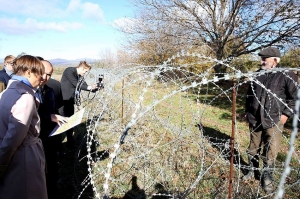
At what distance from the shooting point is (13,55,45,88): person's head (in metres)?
1.75

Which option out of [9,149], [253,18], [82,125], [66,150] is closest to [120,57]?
[253,18]

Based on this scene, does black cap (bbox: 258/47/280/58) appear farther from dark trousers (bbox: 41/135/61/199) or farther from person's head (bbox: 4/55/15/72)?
person's head (bbox: 4/55/15/72)

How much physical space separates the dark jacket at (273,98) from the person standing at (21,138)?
106 inches

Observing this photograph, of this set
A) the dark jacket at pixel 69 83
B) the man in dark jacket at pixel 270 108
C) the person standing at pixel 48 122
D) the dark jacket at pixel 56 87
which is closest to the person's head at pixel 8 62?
the dark jacket at pixel 56 87

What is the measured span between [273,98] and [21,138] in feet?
10.3

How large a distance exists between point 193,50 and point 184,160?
10172 mm

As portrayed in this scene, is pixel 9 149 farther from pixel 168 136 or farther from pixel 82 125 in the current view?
pixel 82 125

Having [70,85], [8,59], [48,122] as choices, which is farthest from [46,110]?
[70,85]

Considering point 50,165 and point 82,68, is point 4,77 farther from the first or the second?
point 50,165

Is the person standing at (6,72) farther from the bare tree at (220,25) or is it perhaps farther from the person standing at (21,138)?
the bare tree at (220,25)

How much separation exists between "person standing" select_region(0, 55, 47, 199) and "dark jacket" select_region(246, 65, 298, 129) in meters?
2.68

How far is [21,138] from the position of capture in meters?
1.63

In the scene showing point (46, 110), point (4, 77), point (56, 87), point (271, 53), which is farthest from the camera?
point (56, 87)

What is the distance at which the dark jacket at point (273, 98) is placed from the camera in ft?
10.0
